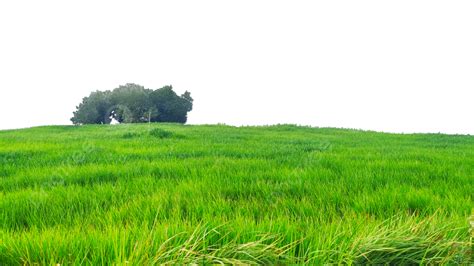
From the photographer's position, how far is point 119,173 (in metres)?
5.31

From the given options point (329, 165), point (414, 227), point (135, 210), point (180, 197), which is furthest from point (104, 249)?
point (329, 165)

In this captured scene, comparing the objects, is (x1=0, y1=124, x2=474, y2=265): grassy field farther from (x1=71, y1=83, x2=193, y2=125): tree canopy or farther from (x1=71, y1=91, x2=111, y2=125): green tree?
(x1=71, y1=91, x2=111, y2=125): green tree

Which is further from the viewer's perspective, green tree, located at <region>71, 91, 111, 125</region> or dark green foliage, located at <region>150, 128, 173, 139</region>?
green tree, located at <region>71, 91, 111, 125</region>

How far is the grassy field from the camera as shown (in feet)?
6.53

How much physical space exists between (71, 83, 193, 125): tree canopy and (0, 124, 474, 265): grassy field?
183 feet

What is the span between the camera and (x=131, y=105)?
61.2 meters

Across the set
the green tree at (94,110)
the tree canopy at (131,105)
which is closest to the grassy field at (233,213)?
the tree canopy at (131,105)

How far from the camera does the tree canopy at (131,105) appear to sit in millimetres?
61469

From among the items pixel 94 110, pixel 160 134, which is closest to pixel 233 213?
pixel 160 134

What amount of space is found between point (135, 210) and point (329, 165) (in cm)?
404

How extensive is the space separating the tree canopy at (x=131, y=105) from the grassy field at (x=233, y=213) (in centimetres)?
5585

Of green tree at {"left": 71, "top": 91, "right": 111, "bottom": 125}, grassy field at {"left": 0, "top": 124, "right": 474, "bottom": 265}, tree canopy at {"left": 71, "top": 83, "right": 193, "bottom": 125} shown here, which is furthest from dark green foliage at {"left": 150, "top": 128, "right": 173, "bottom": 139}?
green tree at {"left": 71, "top": 91, "right": 111, "bottom": 125}

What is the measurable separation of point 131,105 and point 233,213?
201ft

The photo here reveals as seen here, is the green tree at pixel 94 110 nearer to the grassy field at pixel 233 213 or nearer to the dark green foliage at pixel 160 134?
the dark green foliage at pixel 160 134
